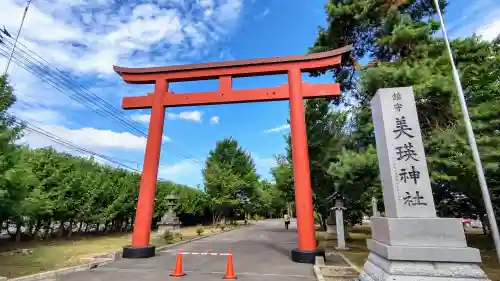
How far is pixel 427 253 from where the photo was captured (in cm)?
418

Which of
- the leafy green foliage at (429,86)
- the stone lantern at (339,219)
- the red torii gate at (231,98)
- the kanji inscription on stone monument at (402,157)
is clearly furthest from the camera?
the stone lantern at (339,219)

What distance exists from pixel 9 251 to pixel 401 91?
14.8 meters

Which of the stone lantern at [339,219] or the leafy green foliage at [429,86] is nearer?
the leafy green foliage at [429,86]

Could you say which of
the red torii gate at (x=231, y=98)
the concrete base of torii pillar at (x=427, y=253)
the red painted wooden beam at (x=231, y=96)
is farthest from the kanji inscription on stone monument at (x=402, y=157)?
the red painted wooden beam at (x=231, y=96)

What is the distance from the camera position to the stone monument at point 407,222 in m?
4.11

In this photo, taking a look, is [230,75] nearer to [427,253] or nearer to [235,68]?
[235,68]

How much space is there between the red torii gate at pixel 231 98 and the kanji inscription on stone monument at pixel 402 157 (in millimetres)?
4105

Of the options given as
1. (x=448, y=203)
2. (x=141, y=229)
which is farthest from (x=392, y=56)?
(x=141, y=229)

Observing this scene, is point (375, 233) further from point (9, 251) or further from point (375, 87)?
Result: point (9, 251)

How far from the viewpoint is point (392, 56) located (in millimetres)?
11109

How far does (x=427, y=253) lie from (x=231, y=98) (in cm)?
842

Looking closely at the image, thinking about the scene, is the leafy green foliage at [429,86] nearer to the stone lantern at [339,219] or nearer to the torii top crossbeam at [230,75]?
the torii top crossbeam at [230,75]

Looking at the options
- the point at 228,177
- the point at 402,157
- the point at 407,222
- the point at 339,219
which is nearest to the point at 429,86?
the point at 402,157

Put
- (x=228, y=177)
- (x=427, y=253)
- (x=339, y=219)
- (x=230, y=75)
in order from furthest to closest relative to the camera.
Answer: (x=228, y=177) < (x=339, y=219) < (x=230, y=75) < (x=427, y=253)
